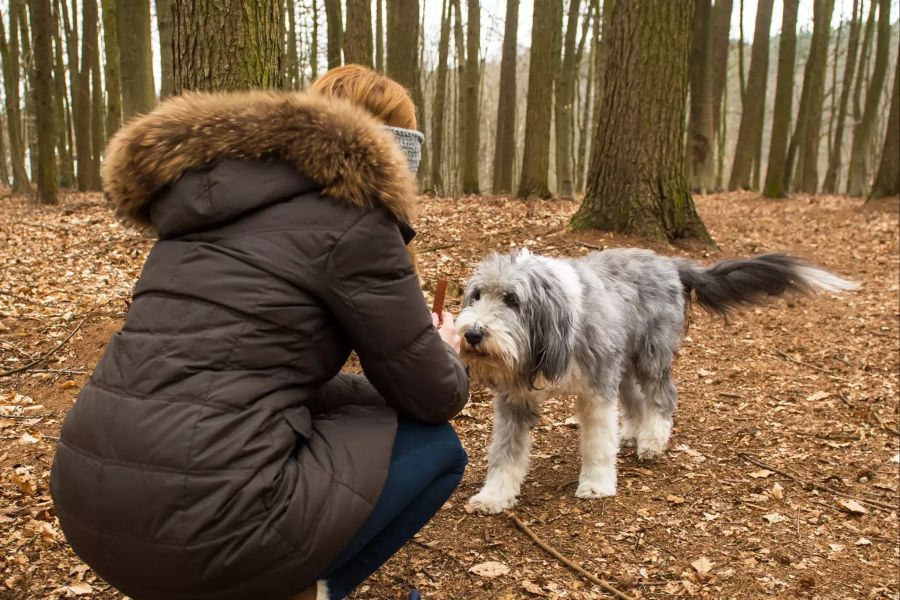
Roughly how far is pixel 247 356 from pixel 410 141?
1.38 metres

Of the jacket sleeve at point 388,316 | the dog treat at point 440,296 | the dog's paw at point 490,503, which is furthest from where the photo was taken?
the dog's paw at point 490,503

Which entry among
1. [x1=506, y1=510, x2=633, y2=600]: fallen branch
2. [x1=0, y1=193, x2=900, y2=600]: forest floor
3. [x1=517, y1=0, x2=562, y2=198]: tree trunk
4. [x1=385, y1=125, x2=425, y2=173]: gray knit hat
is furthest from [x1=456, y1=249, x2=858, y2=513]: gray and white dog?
[x1=517, y1=0, x2=562, y2=198]: tree trunk

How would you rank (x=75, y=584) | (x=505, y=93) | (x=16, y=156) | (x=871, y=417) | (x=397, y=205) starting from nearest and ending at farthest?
(x=397, y=205), (x=75, y=584), (x=871, y=417), (x=505, y=93), (x=16, y=156)

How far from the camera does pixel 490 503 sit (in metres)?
4.19

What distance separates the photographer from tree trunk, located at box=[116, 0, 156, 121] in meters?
11.4

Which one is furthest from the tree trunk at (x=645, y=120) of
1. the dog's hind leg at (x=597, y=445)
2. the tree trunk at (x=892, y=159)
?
the tree trunk at (x=892, y=159)

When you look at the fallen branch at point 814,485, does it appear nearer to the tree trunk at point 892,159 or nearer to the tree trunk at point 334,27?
the tree trunk at point 892,159

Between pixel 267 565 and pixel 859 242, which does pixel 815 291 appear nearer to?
pixel 267 565

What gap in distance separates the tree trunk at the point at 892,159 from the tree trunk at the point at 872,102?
455 cm

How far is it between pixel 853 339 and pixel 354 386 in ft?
20.8

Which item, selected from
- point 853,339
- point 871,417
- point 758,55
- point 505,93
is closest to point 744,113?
point 758,55

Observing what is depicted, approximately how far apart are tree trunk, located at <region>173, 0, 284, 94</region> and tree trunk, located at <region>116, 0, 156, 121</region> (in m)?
7.65

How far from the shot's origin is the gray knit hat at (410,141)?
308cm

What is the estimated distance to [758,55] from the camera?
18.7m
